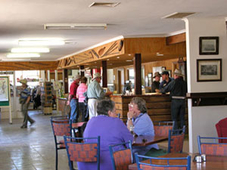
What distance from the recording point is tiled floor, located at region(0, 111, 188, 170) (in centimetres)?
707

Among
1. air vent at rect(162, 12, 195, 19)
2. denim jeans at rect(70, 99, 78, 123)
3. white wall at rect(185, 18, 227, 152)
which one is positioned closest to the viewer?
air vent at rect(162, 12, 195, 19)

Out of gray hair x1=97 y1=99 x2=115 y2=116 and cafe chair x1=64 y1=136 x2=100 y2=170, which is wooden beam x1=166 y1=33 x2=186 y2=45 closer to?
gray hair x1=97 y1=99 x2=115 y2=116

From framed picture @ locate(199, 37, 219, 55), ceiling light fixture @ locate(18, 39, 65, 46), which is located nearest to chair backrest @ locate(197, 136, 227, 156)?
framed picture @ locate(199, 37, 219, 55)

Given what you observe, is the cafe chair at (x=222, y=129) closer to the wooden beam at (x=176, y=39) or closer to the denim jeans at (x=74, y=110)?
the wooden beam at (x=176, y=39)

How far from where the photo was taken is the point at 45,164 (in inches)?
279

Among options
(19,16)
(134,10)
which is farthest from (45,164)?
(134,10)

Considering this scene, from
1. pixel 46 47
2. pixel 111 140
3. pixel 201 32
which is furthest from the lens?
pixel 46 47

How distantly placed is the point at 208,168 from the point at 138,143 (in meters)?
1.40

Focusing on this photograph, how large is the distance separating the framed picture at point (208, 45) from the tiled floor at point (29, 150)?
221 cm

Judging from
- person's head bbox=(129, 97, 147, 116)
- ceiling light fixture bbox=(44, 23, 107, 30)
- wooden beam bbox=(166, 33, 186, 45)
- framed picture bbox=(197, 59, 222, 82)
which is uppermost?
ceiling light fixture bbox=(44, 23, 107, 30)

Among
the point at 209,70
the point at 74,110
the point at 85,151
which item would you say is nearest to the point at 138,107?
the point at 85,151

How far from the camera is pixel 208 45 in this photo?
A: 764 centimetres

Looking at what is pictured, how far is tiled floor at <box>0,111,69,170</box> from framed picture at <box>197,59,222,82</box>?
10.8ft

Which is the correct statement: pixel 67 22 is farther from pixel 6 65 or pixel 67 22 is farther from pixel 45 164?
pixel 6 65
